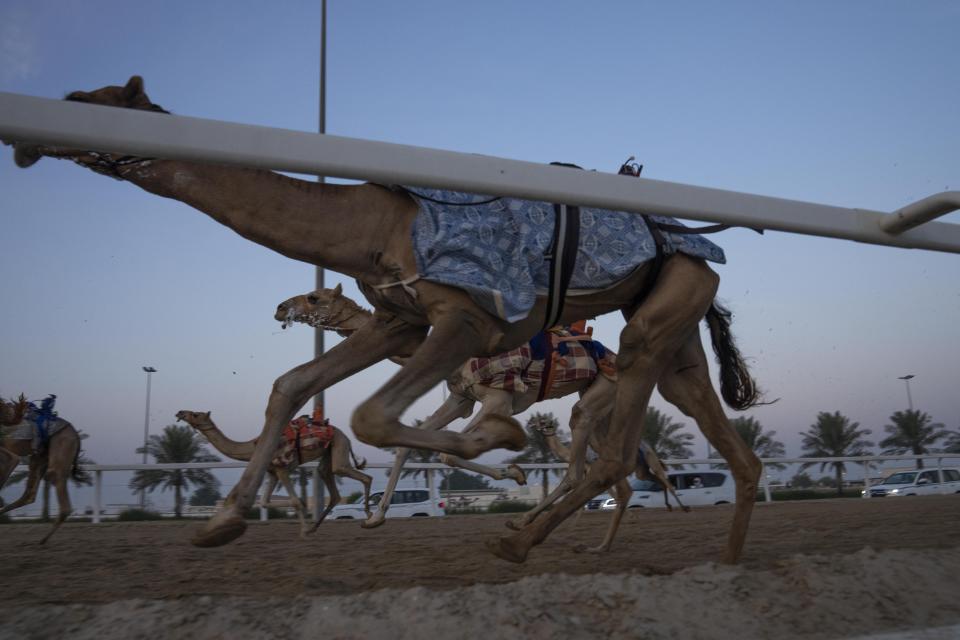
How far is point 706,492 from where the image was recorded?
2358cm

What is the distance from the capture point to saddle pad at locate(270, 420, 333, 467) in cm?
1268

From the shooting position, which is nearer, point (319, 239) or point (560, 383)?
point (319, 239)

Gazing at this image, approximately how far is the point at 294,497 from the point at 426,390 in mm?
7818

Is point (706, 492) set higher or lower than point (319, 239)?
lower

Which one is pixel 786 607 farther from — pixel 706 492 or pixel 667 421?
pixel 667 421

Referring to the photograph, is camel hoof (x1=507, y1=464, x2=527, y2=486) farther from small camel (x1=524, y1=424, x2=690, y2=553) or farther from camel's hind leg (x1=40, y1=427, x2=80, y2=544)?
camel's hind leg (x1=40, y1=427, x2=80, y2=544)

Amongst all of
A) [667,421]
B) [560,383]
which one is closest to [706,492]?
[667,421]

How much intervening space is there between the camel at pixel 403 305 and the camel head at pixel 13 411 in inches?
301

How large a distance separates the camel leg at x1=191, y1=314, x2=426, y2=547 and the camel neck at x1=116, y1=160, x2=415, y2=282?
0.48 meters

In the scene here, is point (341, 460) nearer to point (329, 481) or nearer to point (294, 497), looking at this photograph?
point (329, 481)

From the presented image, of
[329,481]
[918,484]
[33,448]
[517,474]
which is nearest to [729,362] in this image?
[517,474]

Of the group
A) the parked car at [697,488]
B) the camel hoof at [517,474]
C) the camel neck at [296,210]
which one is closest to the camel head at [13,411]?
the camel hoof at [517,474]

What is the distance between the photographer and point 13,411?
1077 centimetres

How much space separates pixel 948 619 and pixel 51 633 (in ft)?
11.5
